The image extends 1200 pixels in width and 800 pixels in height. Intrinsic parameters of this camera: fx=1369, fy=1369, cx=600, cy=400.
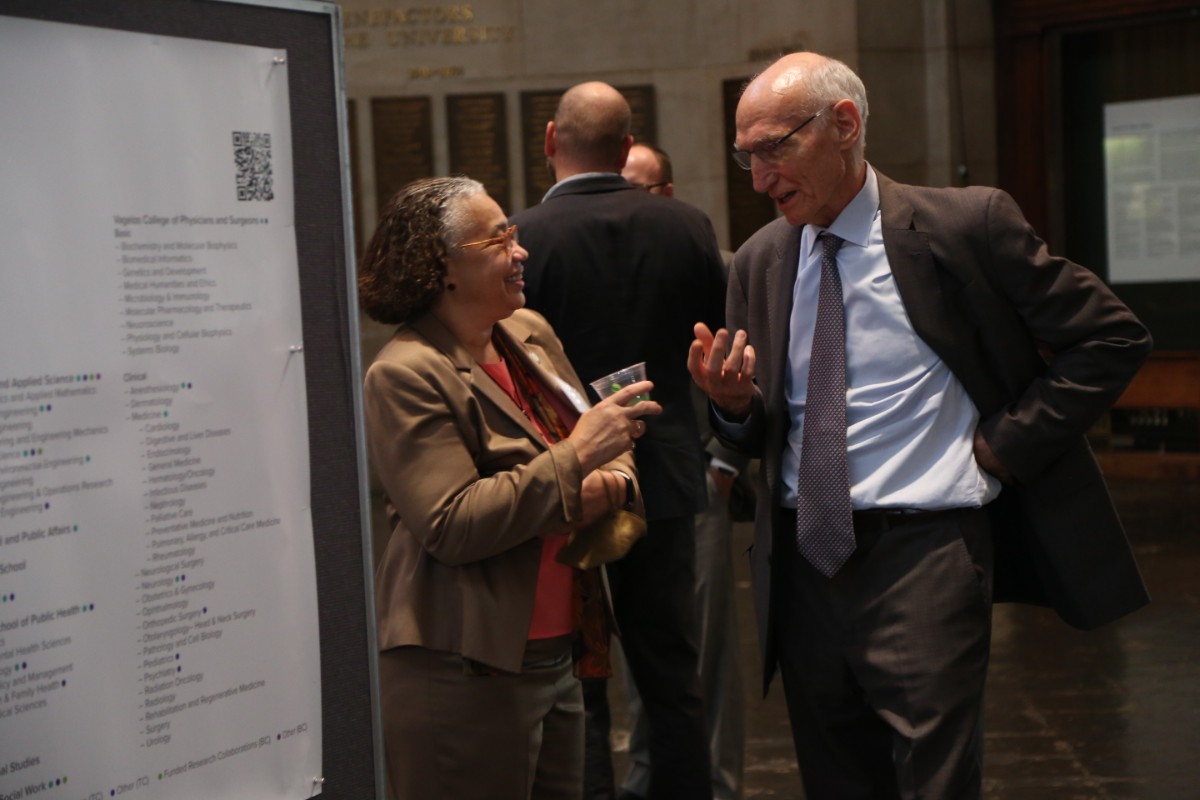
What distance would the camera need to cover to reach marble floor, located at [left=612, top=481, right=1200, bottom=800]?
4.39m

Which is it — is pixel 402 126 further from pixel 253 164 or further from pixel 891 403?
pixel 253 164

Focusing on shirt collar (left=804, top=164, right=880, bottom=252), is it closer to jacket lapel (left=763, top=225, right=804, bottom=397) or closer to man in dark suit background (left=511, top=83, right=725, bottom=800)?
jacket lapel (left=763, top=225, right=804, bottom=397)

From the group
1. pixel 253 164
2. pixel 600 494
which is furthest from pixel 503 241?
pixel 253 164

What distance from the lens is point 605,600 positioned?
9.82 ft

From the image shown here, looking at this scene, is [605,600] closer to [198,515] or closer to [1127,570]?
[1127,570]

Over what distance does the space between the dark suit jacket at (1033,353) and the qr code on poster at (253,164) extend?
4.54 ft

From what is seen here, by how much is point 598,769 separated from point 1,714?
105 inches

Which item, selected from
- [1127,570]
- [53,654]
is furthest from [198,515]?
[1127,570]

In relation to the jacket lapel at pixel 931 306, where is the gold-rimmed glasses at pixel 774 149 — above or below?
above

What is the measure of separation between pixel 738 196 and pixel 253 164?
7.43 m

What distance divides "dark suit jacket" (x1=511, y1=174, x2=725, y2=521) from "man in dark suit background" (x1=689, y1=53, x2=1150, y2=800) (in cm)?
95

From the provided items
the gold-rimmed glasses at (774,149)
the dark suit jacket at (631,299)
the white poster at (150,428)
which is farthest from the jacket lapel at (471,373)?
the dark suit jacket at (631,299)

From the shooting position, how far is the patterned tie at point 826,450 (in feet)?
9.21

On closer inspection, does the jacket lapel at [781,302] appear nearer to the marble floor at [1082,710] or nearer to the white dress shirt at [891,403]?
the white dress shirt at [891,403]
